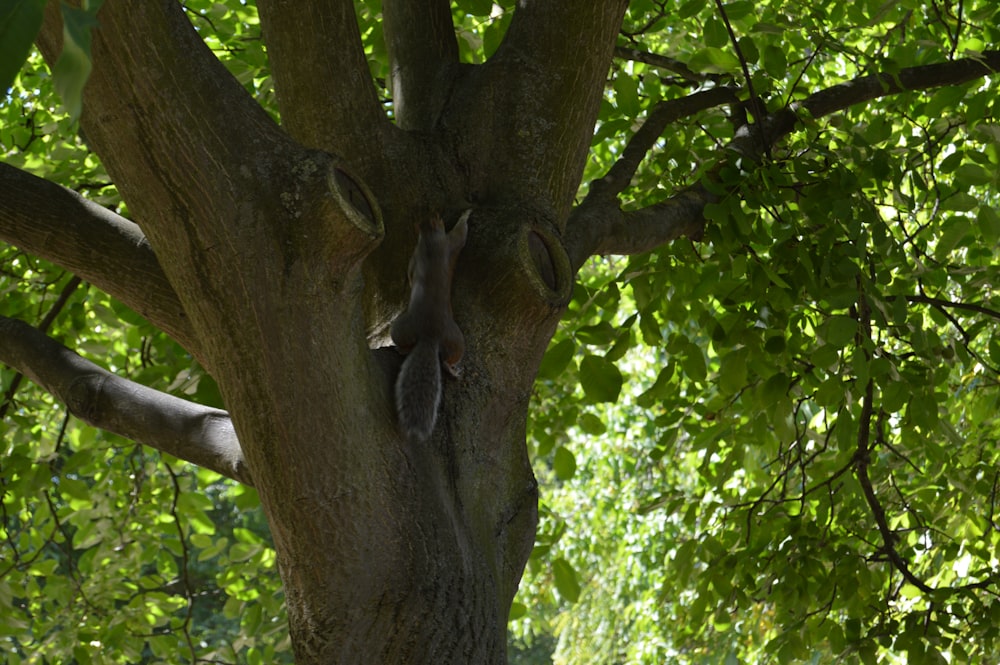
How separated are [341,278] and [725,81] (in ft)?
6.74

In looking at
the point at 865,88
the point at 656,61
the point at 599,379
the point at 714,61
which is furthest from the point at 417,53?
the point at 865,88

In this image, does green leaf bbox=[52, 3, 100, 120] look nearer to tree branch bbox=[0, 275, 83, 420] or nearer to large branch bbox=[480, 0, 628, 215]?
large branch bbox=[480, 0, 628, 215]

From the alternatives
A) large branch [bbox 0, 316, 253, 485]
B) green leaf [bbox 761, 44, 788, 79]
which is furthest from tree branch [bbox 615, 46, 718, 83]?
large branch [bbox 0, 316, 253, 485]

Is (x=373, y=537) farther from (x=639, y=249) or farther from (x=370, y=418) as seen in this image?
(x=639, y=249)

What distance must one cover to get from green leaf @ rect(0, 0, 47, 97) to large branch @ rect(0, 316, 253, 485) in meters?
1.31

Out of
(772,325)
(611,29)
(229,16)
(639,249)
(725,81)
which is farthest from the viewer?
(229,16)

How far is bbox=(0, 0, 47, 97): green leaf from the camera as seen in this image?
2.39 feet

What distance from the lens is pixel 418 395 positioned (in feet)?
5.83

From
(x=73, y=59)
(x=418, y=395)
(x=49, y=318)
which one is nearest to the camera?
(x=73, y=59)

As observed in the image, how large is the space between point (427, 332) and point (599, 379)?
2.74 ft

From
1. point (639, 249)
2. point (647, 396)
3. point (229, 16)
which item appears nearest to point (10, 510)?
point (229, 16)

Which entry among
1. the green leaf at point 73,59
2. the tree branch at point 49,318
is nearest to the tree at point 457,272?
the green leaf at point 73,59

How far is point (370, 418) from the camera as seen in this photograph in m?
1.72

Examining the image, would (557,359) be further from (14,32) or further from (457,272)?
(14,32)
